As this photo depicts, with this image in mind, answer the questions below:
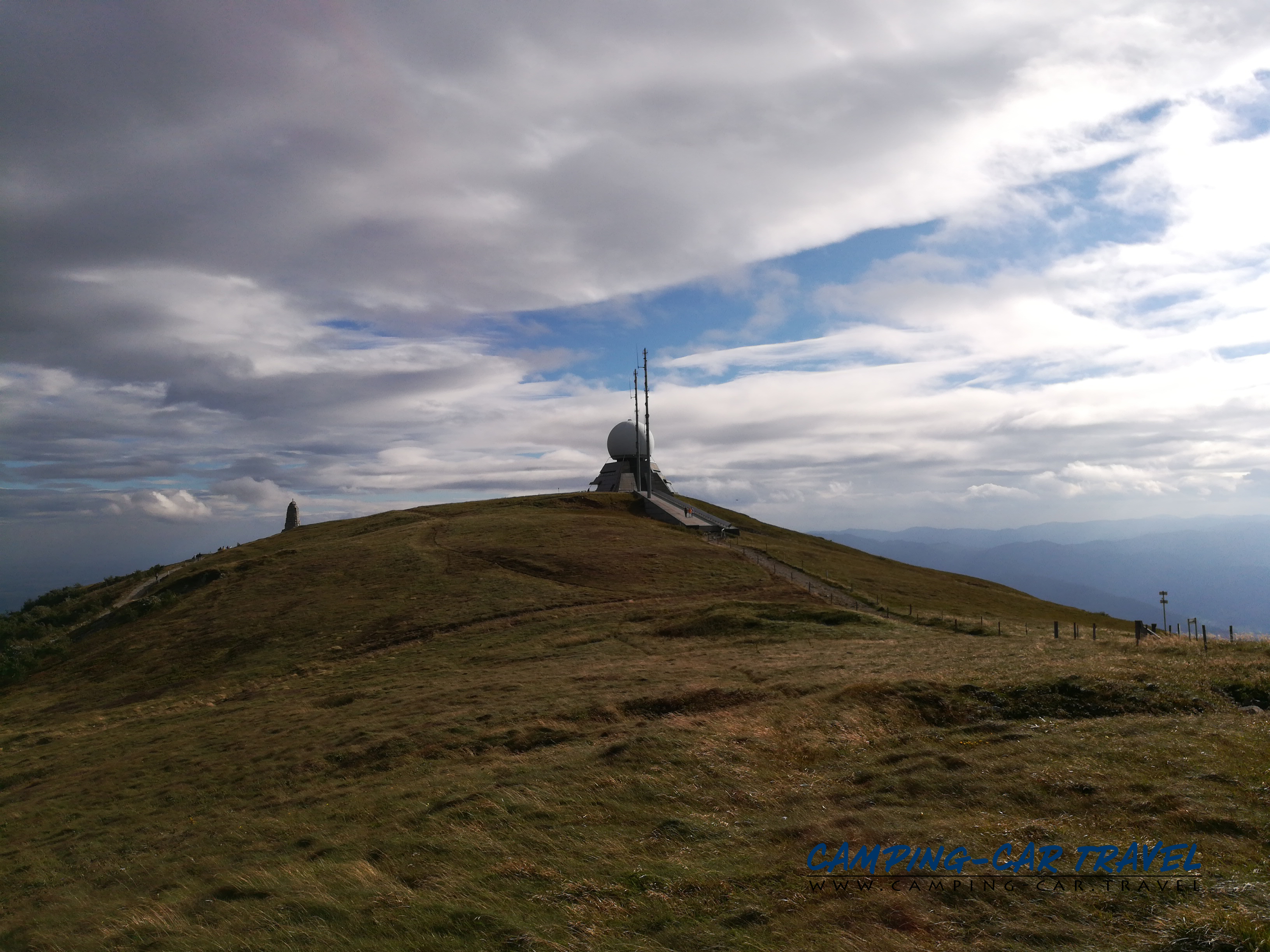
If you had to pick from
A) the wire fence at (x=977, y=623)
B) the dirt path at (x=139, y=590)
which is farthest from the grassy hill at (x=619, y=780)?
the dirt path at (x=139, y=590)

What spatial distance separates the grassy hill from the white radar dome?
6671cm

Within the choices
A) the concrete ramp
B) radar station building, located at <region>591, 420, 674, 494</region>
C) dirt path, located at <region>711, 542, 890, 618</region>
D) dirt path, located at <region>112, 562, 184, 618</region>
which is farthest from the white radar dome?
dirt path, located at <region>112, 562, 184, 618</region>

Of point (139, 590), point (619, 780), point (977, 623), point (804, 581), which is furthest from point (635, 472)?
point (619, 780)

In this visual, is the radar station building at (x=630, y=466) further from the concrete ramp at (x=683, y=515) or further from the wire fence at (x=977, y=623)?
the wire fence at (x=977, y=623)

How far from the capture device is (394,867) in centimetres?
1357

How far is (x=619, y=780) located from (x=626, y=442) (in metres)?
100

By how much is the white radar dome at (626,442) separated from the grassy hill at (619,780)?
6671 centimetres

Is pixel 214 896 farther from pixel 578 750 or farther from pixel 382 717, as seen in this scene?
pixel 382 717

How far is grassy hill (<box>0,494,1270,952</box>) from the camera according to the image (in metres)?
10.4

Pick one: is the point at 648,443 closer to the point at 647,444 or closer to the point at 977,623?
the point at 647,444

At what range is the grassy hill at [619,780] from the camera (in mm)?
10406

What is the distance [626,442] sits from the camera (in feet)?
383

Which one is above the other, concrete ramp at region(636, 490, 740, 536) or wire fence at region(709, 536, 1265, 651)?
concrete ramp at region(636, 490, 740, 536)

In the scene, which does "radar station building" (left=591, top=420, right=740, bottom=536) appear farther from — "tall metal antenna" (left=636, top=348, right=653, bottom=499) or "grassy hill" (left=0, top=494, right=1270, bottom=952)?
"grassy hill" (left=0, top=494, right=1270, bottom=952)
